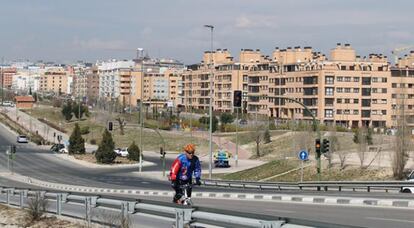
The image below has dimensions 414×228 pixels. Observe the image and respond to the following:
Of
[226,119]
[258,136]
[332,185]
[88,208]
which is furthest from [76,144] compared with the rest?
[88,208]

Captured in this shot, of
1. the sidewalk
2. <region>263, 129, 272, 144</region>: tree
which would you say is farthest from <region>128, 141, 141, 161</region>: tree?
the sidewalk

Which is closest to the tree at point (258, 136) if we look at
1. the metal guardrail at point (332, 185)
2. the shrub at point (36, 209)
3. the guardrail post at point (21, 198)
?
the metal guardrail at point (332, 185)

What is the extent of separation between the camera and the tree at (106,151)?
9266 cm

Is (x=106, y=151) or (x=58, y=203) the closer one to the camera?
(x=58, y=203)

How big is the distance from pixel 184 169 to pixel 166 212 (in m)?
1.09

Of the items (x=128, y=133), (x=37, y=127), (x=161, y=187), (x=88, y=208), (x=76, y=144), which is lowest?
(x=161, y=187)

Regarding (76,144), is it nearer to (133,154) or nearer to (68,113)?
(133,154)

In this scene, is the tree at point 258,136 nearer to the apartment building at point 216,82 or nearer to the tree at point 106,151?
the tree at point 106,151

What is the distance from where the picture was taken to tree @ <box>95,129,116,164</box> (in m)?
92.7

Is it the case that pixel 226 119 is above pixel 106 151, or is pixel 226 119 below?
above

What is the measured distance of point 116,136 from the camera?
13450 cm

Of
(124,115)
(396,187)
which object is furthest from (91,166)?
(124,115)

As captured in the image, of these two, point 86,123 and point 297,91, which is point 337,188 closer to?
point 297,91

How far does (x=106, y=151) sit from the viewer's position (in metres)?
94.2
